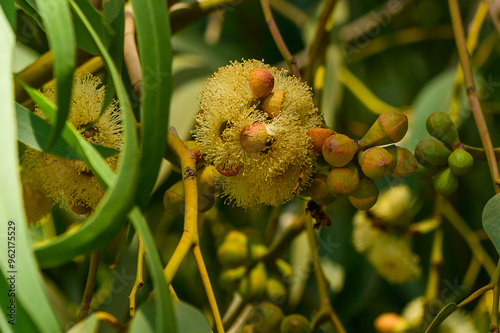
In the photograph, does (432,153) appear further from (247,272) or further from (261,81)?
(247,272)

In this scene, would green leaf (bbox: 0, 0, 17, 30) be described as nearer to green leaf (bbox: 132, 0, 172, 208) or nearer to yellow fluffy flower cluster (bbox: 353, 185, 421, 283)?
green leaf (bbox: 132, 0, 172, 208)

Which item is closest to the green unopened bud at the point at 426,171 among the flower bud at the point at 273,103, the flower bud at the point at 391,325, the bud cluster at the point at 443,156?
the bud cluster at the point at 443,156

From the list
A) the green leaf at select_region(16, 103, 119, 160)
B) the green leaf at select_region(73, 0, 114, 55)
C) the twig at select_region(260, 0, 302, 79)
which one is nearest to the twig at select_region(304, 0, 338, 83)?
the twig at select_region(260, 0, 302, 79)

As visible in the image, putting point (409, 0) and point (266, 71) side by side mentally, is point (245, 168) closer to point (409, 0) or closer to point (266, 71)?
point (266, 71)

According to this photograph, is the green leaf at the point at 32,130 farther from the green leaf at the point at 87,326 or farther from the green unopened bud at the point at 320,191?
the green unopened bud at the point at 320,191

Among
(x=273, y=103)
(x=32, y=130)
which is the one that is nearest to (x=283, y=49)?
(x=273, y=103)

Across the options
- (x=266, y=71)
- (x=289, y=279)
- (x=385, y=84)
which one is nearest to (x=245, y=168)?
(x=266, y=71)
